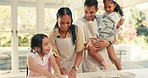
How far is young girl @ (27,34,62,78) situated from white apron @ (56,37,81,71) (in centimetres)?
10

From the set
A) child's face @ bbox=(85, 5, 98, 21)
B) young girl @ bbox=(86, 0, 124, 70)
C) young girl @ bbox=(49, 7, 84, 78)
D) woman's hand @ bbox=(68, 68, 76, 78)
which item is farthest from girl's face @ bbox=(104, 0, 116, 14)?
woman's hand @ bbox=(68, 68, 76, 78)

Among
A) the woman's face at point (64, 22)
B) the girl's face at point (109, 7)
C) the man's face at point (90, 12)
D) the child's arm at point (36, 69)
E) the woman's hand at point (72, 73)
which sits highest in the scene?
the girl's face at point (109, 7)

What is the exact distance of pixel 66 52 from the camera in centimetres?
117

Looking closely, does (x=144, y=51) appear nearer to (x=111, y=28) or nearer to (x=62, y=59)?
(x=111, y=28)

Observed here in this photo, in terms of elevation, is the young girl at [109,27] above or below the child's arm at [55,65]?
above

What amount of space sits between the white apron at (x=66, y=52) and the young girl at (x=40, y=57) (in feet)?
0.31

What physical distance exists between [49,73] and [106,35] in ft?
1.82

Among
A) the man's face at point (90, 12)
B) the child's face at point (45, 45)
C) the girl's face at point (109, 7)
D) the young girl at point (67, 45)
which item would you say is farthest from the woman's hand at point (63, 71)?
the girl's face at point (109, 7)

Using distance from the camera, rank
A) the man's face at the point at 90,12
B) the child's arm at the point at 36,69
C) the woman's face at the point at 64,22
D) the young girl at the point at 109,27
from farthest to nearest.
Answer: the young girl at the point at 109,27 < the man's face at the point at 90,12 < the woman's face at the point at 64,22 < the child's arm at the point at 36,69

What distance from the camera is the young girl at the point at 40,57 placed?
1.03m

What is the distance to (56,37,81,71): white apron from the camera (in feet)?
3.77

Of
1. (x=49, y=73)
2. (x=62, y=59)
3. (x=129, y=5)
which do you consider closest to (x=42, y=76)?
(x=49, y=73)

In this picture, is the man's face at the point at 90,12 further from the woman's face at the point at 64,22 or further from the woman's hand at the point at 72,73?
the woman's hand at the point at 72,73

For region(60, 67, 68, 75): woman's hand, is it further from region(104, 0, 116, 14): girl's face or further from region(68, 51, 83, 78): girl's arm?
region(104, 0, 116, 14): girl's face
